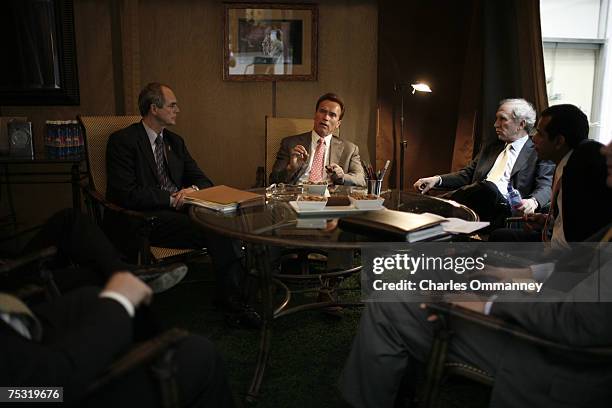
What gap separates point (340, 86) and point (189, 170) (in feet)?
4.96

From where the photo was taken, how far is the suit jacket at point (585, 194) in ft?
6.40

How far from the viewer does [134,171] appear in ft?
10.5

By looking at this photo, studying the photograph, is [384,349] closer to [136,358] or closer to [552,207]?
[136,358]

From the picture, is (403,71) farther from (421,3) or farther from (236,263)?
(236,263)

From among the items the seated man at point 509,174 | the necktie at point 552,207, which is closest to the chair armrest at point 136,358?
the necktie at point 552,207

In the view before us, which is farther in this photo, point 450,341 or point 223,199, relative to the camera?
point 223,199

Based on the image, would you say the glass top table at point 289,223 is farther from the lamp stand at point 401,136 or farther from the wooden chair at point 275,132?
the lamp stand at point 401,136

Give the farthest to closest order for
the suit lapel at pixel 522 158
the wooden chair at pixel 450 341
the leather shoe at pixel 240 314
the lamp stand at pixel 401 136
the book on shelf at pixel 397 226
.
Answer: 1. the lamp stand at pixel 401 136
2. the suit lapel at pixel 522 158
3. the leather shoe at pixel 240 314
4. the book on shelf at pixel 397 226
5. the wooden chair at pixel 450 341

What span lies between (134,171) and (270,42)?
65.4 inches

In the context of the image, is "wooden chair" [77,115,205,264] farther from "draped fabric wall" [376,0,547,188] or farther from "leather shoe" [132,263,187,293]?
"draped fabric wall" [376,0,547,188]

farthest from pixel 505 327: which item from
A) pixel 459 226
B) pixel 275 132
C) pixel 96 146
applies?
pixel 275 132

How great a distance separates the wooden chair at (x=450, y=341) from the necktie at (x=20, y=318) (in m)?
→ 0.98

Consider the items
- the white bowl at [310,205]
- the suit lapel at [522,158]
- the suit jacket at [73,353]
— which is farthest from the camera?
the suit lapel at [522,158]

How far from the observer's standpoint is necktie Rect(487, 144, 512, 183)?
3441 mm
